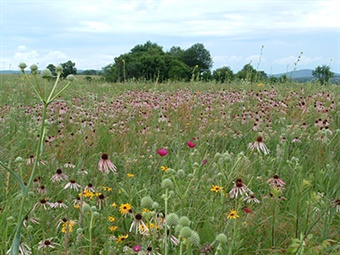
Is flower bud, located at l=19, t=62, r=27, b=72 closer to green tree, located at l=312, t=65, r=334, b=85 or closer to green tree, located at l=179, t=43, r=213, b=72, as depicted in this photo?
green tree, located at l=312, t=65, r=334, b=85

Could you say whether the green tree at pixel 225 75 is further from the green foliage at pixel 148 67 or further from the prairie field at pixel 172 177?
the green foliage at pixel 148 67

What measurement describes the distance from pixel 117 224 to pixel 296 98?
13.1 feet

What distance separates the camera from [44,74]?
123 centimetres

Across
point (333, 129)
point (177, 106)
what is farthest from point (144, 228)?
point (177, 106)

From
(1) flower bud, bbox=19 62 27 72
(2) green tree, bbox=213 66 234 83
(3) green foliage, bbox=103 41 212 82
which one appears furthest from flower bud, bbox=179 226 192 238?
(3) green foliage, bbox=103 41 212 82

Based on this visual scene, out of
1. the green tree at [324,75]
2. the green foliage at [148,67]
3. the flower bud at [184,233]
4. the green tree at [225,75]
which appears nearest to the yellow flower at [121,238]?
the flower bud at [184,233]

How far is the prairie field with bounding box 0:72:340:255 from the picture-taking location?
1.61 meters

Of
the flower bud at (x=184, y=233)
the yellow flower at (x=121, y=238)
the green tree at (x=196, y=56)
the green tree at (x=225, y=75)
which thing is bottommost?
the yellow flower at (x=121, y=238)

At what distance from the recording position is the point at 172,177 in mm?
1474

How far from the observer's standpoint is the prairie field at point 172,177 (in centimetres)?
161

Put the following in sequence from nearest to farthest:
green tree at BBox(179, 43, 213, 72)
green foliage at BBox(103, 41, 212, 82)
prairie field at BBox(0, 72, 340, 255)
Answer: prairie field at BBox(0, 72, 340, 255) → green foliage at BBox(103, 41, 212, 82) → green tree at BBox(179, 43, 213, 72)

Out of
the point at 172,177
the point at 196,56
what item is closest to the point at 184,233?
the point at 172,177

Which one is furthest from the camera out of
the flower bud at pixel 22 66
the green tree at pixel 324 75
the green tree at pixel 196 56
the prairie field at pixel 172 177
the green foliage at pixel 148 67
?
the green tree at pixel 196 56

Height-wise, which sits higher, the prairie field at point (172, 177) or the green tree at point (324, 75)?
the green tree at point (324, 75)
